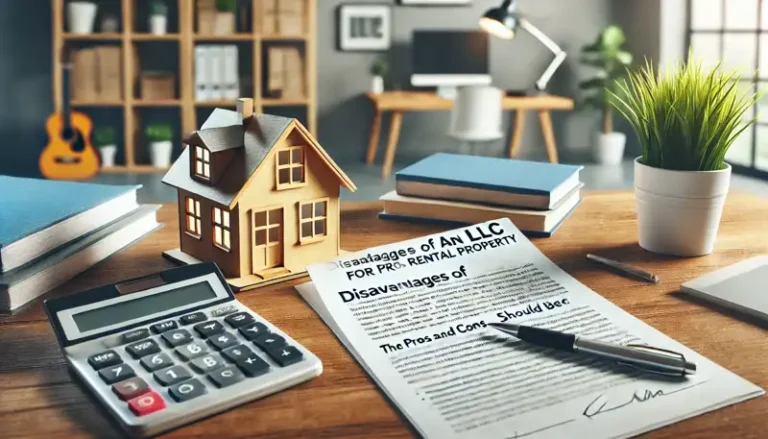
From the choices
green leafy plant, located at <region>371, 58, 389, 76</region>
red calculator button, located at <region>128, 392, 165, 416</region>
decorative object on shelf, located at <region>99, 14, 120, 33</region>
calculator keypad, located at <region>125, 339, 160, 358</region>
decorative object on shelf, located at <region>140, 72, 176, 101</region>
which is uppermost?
decorative object on shelf, located at <region>99, 14, 120, 33</region>

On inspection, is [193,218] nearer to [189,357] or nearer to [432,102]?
[189,357]

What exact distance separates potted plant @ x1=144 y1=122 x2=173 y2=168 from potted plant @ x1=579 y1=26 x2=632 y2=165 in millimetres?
2726

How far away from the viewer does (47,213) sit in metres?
0.97

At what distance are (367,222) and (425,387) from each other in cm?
57

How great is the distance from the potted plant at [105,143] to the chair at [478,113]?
211 centimetres

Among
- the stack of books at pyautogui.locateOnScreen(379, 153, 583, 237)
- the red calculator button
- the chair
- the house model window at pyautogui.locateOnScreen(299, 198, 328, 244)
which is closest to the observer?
the red calculator button

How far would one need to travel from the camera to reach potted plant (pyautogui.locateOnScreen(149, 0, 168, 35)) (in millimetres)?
5242

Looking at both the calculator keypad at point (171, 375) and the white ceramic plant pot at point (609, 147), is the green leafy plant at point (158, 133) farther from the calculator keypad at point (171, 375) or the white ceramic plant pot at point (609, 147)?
the calculator keypad at point (171, 375)

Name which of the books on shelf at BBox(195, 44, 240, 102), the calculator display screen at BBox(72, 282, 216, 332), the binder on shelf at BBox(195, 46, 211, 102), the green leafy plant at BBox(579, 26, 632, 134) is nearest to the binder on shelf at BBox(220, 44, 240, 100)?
the books on shelf at BBox(195, 44, 240, 102)

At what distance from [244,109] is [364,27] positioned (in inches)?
194

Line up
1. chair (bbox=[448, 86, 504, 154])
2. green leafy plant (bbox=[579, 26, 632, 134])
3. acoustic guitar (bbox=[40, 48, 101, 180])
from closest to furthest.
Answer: chair (bbox=[448, 86, 504, 154])
acoustic guitar (bbox=[40, 48, 101, 180])
green leafy plant (bbox=[579, 26, 632, 134])

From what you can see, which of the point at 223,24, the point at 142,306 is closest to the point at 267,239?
the point at 142,306

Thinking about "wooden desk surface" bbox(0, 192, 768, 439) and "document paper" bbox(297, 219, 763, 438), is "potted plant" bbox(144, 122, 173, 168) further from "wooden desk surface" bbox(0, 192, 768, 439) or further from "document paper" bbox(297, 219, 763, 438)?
"document paper" bbox(297, 219, 763, 438)

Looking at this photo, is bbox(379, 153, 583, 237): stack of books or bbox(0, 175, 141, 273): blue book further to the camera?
bbox(379, 153, 583, 237): stack of books
